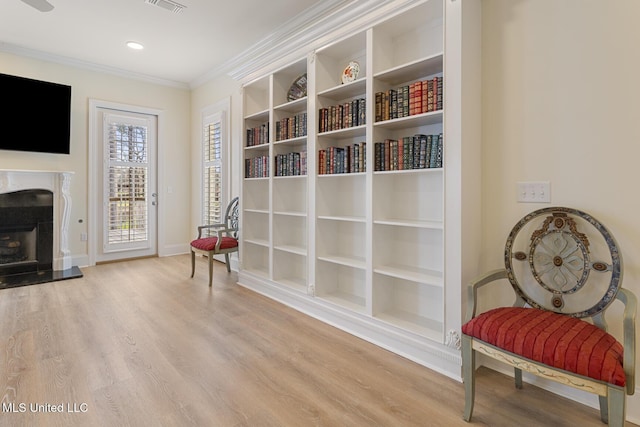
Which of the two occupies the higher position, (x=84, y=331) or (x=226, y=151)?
(x=226, y=151)

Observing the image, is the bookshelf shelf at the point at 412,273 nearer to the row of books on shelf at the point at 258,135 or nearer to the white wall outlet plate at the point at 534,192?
the white wall outlet plate at the point at 534,192

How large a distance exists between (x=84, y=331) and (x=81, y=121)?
333cm

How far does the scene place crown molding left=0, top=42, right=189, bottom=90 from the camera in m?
4.09

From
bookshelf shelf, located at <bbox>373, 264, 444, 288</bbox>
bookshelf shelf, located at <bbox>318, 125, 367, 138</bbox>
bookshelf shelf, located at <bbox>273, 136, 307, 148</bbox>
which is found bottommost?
bookshelf shelf, located at <bbox>373, 264, 444, 288</bbox>

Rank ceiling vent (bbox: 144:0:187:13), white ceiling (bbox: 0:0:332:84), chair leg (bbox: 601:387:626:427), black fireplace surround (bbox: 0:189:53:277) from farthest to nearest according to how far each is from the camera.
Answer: black fireplace surround (bbox: 0:189:53:277), white ceiling (bbox: 0:0:332:84), ceiling vent (bbox: 144:0:187:13), chair leg (bbox: 601:387:626:427)

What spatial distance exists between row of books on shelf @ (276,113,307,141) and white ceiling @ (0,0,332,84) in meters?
0.98

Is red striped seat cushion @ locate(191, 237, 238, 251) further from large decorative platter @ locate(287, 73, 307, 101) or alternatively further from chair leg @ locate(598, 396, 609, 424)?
chair leg @ locate(598, 396, 609, 424)

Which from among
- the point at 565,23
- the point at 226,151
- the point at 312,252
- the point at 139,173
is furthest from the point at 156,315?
the point at 565,23

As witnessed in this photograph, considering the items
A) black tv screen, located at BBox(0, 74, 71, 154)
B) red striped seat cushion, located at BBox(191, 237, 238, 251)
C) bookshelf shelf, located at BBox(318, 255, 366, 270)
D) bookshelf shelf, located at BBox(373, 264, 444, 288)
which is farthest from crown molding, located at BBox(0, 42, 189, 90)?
bookshelf shelf, located at BBox(373, 264, 444, 288)

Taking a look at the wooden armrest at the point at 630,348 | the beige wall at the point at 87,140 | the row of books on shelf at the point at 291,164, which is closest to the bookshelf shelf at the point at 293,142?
the row of books on shelf at the point at 291,164

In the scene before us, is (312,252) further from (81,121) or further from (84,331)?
(81,121)

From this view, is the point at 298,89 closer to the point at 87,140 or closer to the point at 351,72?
the point at 351,72

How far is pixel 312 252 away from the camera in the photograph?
293 centimetres

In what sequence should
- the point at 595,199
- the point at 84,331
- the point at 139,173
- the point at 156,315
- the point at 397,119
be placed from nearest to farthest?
1. the point at 595,199
2. the point at 397,119
3. the point at 84,331
4. the point at 156,315
5. the point at 139,173
